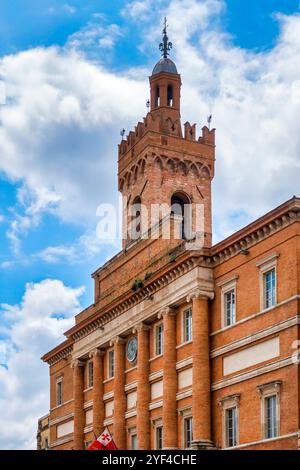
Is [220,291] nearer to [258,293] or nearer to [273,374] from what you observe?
[258,293]

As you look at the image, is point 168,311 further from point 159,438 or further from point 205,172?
point 205,172

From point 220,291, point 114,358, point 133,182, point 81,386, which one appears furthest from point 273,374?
point 133,182

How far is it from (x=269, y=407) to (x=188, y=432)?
6342 mm

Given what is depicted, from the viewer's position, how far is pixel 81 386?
54.6 metres

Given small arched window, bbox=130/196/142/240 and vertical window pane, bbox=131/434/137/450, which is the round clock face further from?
small arched window, bbox=130/196/142/240

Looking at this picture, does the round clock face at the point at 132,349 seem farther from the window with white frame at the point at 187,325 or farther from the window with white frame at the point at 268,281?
the window with white frame at the point at 268,281

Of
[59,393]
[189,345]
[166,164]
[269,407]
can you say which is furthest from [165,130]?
[269,407]

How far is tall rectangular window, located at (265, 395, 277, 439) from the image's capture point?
36.4 m

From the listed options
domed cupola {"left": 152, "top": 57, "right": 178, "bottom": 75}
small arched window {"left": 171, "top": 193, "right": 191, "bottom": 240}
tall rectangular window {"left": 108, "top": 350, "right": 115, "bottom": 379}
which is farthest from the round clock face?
domed cupola {"left": 152, "top": 57, "right": 178, "bottom": 75}

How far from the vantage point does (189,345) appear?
4238 centimetres

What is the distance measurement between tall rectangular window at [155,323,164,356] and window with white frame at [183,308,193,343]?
7.85 ft

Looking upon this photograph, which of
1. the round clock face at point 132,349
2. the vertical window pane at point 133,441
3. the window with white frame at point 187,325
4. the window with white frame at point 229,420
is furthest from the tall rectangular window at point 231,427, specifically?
the round clock face at point 132,349

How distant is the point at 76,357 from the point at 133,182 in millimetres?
13230
